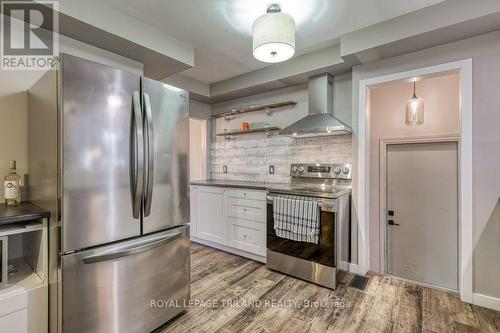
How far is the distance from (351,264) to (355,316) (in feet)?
2.83

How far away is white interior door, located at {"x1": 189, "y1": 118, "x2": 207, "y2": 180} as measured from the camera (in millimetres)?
4543

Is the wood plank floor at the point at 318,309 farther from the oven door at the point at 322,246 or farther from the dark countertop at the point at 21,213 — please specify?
the dark countertop at the point at 21,213

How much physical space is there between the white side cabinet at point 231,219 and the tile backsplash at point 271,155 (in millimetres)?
746

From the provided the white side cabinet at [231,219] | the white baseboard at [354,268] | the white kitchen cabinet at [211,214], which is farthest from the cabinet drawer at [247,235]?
the white baseboard at [354,268]

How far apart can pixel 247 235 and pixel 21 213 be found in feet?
7.49

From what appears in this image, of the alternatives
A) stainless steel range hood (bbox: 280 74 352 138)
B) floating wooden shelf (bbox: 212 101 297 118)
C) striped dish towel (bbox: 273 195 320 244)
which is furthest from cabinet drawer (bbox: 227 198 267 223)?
floating wooden shelf (bbox: 212 101 297 118)

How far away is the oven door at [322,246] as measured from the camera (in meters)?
2.44

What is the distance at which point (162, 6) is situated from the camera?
2.05 m

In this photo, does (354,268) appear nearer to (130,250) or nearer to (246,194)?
(246,194)

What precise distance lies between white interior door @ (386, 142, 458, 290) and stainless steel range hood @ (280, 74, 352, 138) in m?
1.14

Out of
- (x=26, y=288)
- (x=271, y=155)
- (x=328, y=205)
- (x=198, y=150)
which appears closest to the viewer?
(x=26, y=288)

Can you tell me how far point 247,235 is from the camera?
3.20 m

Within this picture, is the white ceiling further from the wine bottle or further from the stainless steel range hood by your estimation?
the wine bottle

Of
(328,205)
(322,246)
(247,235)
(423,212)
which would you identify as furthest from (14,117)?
(423,212)
